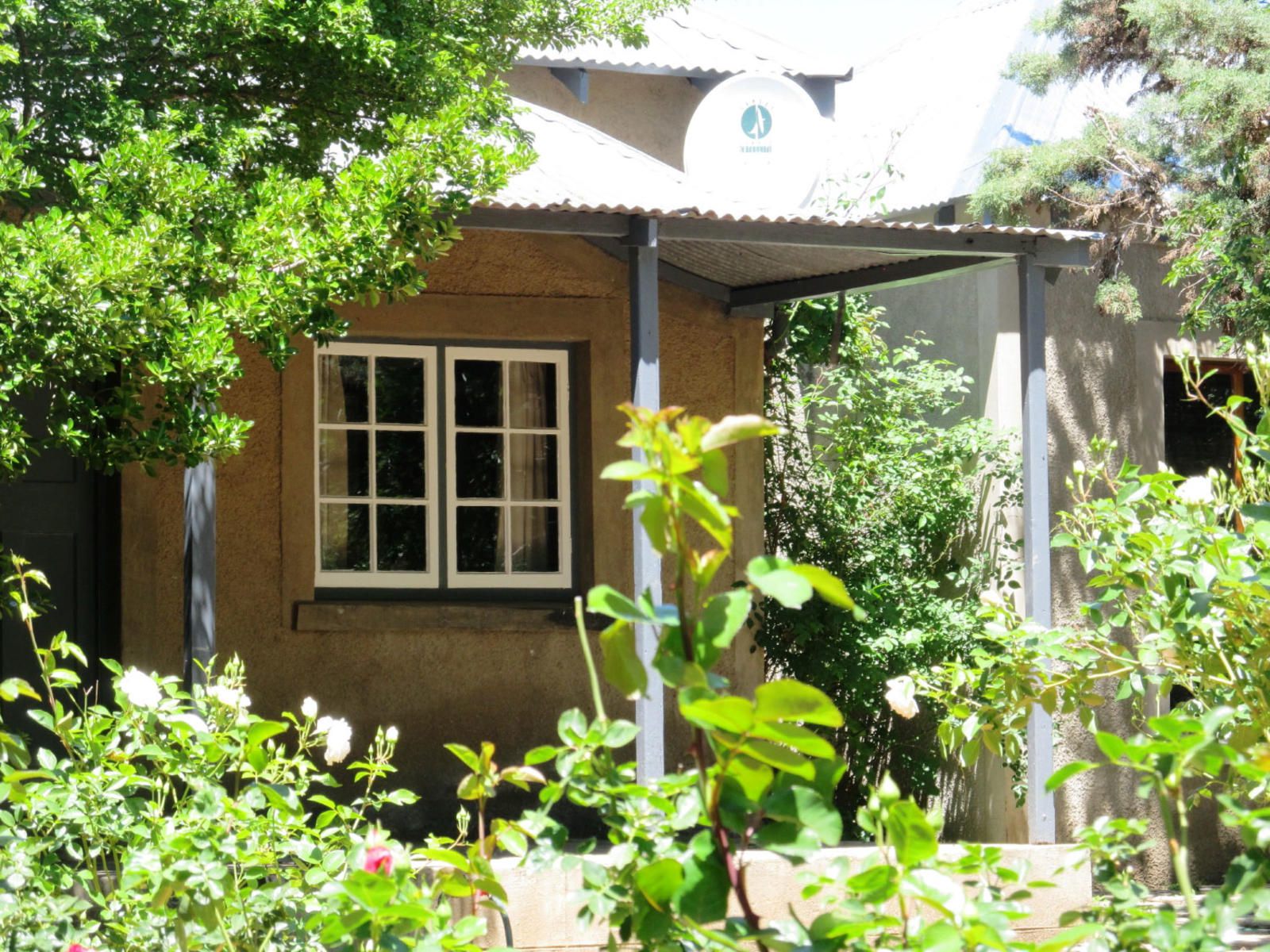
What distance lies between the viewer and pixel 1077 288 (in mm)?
8945

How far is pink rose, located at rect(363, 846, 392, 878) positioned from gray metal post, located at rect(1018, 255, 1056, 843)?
4.96m

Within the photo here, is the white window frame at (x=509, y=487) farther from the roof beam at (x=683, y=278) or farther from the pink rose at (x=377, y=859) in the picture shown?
the pink rose at (x=377, y=859)

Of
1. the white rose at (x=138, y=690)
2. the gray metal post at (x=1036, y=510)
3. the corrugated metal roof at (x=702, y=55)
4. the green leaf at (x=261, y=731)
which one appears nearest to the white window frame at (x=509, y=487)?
the gray metal post at (x=1036, y=510)

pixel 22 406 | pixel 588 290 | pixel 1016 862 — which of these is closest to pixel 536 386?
pixel 588 290

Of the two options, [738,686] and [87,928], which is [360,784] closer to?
[738,686]

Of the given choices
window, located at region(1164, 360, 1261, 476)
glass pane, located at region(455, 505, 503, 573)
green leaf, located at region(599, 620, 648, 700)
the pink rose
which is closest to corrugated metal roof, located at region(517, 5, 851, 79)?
glass pane, located at region(455, 505, 503, 573)

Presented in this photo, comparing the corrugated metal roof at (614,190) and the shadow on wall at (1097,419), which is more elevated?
the corrugated metal roof at (614,190)

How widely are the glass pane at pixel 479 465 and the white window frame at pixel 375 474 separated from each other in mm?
150

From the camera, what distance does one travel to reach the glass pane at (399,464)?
8023mm

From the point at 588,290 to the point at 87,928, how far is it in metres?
5.73

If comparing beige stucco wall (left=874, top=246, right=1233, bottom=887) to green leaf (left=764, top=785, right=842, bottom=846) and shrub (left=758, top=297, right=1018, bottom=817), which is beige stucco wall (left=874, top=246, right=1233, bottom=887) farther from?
green leaf (left=764, top=785, right=842, bottom=846)

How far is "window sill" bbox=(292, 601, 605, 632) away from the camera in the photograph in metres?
7.60

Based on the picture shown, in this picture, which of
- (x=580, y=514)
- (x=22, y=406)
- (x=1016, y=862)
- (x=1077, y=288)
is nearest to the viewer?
(x=1016, y=862)

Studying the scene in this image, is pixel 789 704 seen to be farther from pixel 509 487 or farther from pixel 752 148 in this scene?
pixel 752 148
